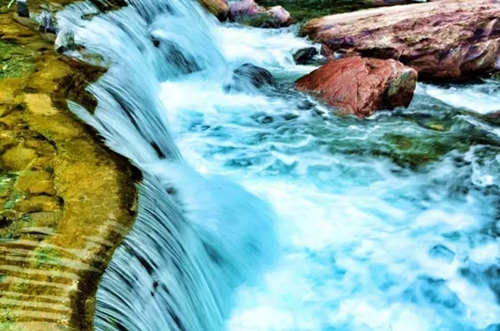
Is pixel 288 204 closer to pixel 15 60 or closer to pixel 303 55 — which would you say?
pixel 15 60

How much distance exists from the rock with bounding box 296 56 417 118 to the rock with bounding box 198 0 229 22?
212 inches

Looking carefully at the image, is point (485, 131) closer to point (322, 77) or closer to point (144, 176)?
point (322, 77)

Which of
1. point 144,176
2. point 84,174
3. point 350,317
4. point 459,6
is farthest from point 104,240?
point 459,6

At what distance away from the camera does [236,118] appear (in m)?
8.12

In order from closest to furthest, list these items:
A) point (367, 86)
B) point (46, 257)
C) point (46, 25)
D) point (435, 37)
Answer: point (46, 257) < point (46, 25) < point (367, 86) < point (435, 37)


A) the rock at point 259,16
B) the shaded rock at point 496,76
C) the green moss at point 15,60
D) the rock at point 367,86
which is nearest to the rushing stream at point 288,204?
the rock at point 367,86

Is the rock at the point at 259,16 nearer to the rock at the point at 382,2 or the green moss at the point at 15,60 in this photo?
the rock at the point at 382,2

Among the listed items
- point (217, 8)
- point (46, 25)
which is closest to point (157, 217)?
point (46, 25)

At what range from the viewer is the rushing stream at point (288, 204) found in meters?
3.70

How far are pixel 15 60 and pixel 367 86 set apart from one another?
197 inches

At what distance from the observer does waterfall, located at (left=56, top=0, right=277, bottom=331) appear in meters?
2.95

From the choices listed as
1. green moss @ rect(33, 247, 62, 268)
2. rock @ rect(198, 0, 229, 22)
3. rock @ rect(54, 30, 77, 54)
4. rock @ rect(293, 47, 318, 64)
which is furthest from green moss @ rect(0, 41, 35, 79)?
rock @ rect(198, 0, 229, 22)

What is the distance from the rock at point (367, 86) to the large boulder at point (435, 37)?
1884 millimetres

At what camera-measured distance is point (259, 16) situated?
526 inches
